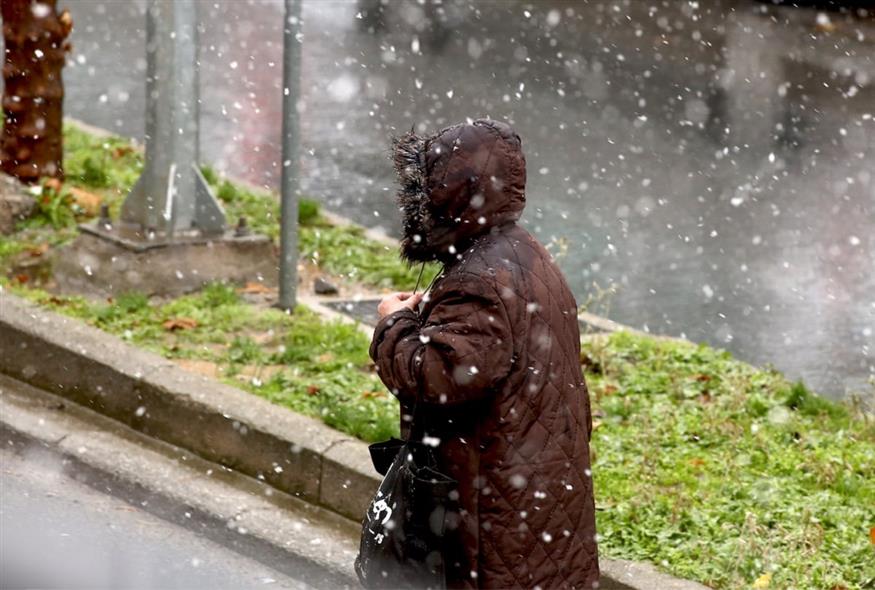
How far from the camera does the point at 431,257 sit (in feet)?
13.0

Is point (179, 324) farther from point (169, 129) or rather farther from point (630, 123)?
point (630, 123)

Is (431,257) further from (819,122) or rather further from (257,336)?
(819,122)

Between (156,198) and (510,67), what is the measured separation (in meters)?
8.84

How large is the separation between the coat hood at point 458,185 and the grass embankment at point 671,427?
1.71 metres

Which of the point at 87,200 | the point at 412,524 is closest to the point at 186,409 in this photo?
the point at 412,524

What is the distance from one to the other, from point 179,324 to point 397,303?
11.0ft

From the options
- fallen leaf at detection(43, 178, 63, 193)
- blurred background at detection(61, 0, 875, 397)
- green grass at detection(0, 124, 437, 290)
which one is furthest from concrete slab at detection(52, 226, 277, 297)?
blurred background at detection(61, 0, 875, 397)

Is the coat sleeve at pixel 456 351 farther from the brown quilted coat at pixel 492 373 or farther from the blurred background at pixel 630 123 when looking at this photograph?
the blurred background at pixel 630 123

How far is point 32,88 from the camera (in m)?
9.05

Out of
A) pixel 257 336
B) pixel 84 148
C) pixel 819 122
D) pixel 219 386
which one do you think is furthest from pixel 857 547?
pixel 819 122

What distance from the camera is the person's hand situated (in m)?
4.03

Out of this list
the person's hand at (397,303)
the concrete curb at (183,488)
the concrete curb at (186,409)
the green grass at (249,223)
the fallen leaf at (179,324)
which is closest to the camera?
the person's hand at (397,303)

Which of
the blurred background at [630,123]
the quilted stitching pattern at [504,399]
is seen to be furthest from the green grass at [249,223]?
the quilted stitching pattern at [504,399]

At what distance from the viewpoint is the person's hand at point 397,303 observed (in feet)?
A: 13.2
